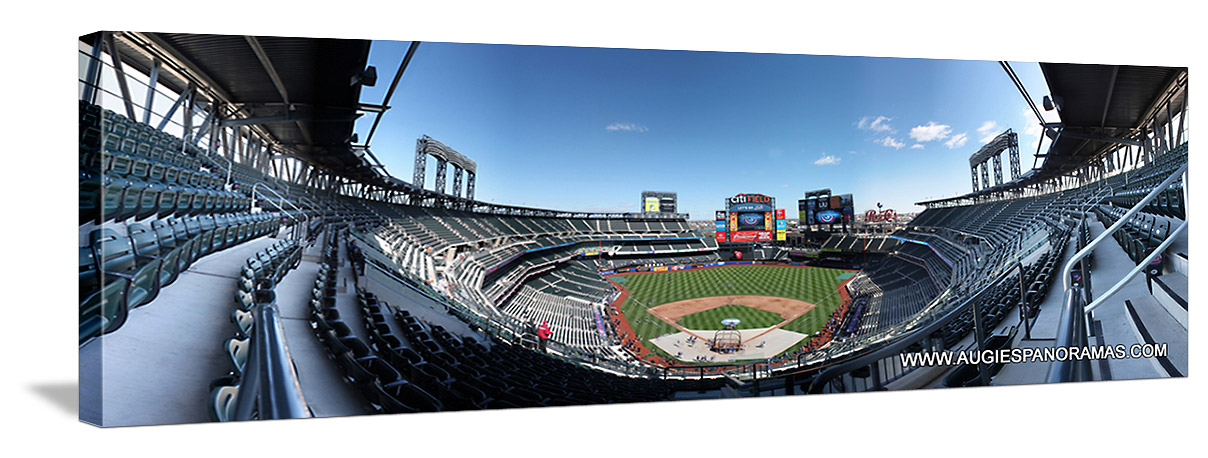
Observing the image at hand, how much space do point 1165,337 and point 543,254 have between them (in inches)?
227

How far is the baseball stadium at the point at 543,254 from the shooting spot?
307cm

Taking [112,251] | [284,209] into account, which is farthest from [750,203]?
[112,251]

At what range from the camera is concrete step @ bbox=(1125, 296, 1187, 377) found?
14.1ft

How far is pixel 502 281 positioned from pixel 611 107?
76.5 inches

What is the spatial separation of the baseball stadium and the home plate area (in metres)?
0.02

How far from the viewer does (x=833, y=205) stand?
4461 millimetres

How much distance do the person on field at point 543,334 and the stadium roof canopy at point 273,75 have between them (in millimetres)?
2283

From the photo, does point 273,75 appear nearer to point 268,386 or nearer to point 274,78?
point 274,78

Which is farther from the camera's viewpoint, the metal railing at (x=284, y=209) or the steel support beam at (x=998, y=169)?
the steel support beam at (x=998, y=169)

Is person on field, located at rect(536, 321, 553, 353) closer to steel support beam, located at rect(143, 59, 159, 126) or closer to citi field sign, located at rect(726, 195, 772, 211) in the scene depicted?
citi field sign, located at rect(726, 195, 772, 211)

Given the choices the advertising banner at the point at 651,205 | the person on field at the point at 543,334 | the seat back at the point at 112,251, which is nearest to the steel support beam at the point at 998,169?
the advertising banner at the point at 651,205

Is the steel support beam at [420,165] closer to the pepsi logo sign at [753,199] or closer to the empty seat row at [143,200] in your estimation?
the empty seat row at [143,200]

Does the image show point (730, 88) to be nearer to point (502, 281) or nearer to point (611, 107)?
point (611, 107)

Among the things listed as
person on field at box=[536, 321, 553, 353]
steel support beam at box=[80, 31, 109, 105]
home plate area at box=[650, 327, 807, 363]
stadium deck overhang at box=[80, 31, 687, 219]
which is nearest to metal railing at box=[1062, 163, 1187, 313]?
home plate area at box=[650, 327, 807, 363]
